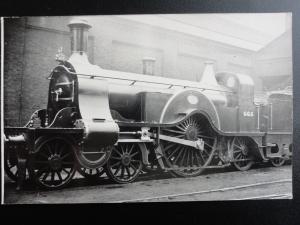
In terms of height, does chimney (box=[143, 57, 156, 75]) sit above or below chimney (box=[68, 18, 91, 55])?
below

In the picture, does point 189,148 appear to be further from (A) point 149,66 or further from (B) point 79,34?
(B) point 79,34

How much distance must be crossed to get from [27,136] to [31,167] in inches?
14.6

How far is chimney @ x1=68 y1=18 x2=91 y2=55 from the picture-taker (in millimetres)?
5110

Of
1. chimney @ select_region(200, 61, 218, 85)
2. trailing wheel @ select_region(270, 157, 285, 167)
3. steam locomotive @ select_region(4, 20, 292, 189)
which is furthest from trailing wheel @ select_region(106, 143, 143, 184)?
trailing wheel @ select_region(270, 157, 285, 167)

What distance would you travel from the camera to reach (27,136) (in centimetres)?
461

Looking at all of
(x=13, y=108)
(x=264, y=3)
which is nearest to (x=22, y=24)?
(x=13, y=108)

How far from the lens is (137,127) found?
551 cm

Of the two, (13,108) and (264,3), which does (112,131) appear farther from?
(264,3)

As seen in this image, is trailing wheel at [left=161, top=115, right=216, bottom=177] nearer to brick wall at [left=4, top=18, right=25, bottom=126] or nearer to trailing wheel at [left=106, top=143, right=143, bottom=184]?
trailing wheel at [left=106, top=143, right=143, bottom=184]

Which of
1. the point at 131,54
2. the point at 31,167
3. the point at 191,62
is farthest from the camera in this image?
the point at 191,62

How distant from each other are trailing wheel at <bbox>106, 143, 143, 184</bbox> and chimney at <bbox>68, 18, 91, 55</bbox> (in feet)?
4.64

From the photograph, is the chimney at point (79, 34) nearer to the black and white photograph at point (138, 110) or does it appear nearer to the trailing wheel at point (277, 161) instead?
the black and white photograph at point (138, 110)

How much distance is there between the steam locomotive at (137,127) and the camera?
15.6ft

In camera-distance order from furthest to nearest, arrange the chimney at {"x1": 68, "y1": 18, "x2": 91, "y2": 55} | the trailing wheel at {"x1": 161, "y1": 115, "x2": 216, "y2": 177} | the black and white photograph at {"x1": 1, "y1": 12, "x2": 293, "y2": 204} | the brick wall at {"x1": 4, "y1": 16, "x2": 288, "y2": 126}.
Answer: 1. the trailing wheel at {"x1": 161, "y1": 115, "x2": 216, "y2": 177}
2. the chimney at {"x1": 68, "y1": 18, "x2": 91, "y2": 55}
3. the brick wall at {"x1": 4, "y1": 16, "x2": 288, "y2": 126}
4. the black and white photograph at {"x1": 1, "y1": 12, "x2": 293, "y2": 204}
